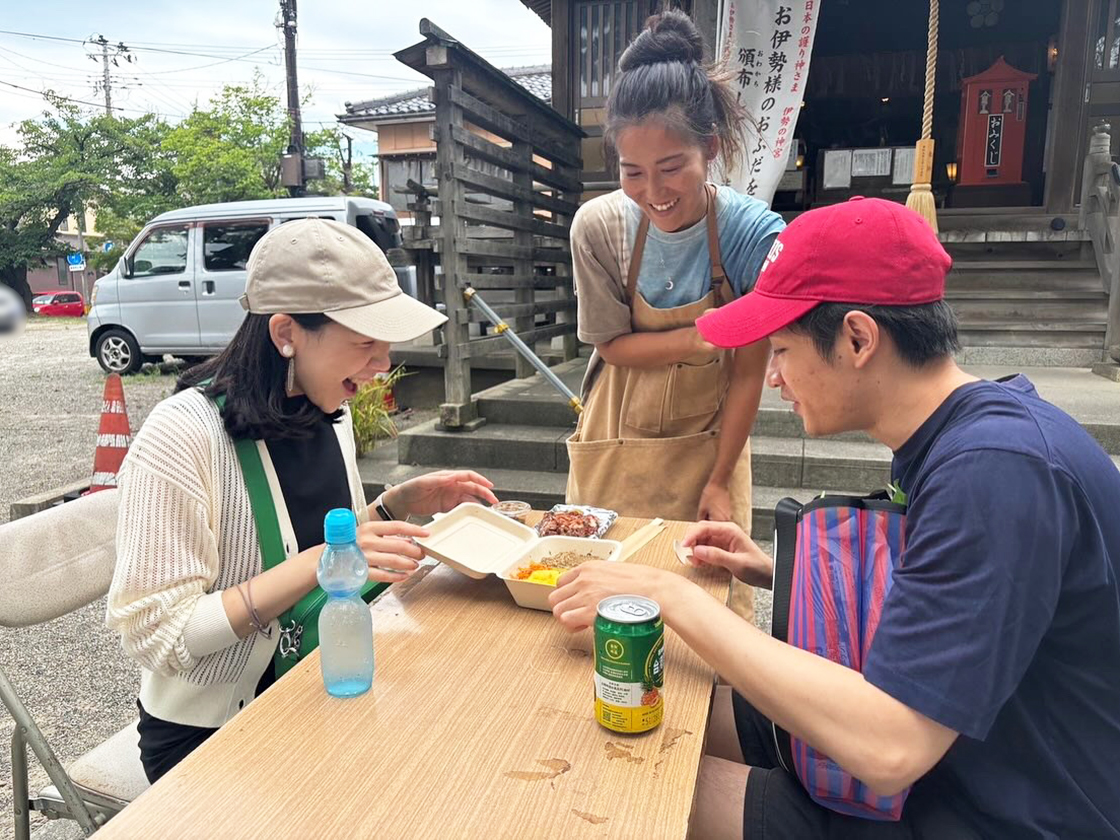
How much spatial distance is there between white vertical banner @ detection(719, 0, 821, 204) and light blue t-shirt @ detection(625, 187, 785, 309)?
13.3 ft

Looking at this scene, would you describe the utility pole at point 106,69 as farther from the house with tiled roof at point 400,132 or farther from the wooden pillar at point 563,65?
the wooden pillar at point 563,65

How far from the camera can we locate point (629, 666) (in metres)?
1.18

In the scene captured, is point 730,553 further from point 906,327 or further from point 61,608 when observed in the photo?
point 61,608

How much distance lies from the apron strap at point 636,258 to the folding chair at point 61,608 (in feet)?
5.06

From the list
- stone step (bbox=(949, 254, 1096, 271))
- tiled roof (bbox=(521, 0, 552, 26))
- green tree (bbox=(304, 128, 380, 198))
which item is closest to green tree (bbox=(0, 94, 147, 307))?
green tree (bbox=(304, 128, 380, 198))

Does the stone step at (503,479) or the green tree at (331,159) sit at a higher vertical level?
the green tree at (331,159)

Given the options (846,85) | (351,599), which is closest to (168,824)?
(351,599)

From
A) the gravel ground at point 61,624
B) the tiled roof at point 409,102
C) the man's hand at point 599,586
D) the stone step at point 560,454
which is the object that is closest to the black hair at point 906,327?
the man's hand at point 599,586

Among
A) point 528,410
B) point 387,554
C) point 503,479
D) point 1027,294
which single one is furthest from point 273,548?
point 1027,294

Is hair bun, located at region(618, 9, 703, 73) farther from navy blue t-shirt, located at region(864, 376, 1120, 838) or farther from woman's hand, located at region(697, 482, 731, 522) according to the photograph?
navy blue t-shirt, located at region(864, 376, 1120, 838)

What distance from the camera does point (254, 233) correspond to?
10445 mm

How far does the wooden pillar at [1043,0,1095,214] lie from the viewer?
331 inches

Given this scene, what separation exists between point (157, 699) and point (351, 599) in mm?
637

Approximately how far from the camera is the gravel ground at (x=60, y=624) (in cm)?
302
